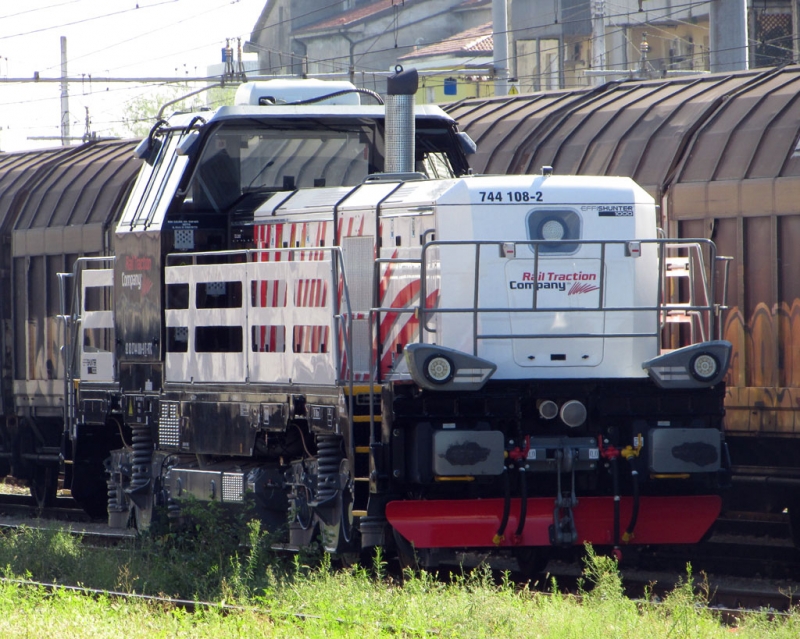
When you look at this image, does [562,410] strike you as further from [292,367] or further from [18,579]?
[18,579]

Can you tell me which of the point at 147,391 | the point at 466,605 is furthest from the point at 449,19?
the point at 466,605

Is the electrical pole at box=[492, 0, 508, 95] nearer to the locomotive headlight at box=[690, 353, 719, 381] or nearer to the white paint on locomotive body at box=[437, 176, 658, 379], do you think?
the white paint on locomotive body at box=[437, 176, 658, 379]

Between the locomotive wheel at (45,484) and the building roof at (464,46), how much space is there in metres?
39.5

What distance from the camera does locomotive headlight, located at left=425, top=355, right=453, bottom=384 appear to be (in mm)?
8328

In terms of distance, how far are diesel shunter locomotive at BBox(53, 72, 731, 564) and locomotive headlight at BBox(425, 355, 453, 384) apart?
2 centimetres

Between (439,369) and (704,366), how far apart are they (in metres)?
1.84

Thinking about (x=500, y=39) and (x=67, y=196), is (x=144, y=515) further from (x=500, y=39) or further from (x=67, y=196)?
(x=500, y=39)

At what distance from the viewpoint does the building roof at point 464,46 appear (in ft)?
177

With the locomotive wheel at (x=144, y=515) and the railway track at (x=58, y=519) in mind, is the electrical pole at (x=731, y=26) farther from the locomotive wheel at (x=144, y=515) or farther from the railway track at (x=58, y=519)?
the locomotive wheel at (x=144, y=515)

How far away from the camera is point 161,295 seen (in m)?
10.8

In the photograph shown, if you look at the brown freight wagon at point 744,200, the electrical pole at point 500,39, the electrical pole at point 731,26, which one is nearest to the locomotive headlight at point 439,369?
the brown freight wagon at point 744,200

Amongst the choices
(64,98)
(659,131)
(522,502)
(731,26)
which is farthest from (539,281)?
(64,98)

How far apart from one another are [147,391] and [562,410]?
4017 mm

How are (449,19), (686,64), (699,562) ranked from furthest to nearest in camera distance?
(449,19) < (686,64) < (699,562)
